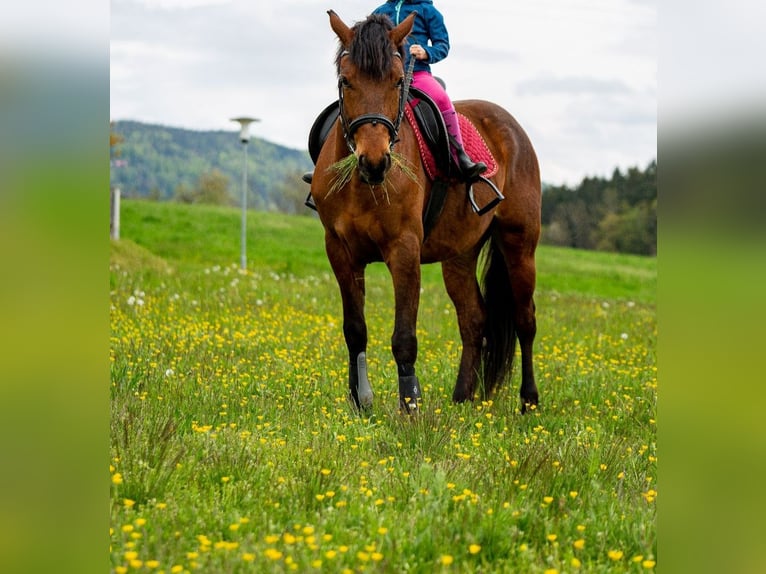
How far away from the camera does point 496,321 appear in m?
7.49

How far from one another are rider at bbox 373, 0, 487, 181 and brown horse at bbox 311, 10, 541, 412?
0.28 metres

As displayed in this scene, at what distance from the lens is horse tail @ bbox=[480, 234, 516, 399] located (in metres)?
7.41

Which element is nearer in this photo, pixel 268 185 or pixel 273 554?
pixel 273 554

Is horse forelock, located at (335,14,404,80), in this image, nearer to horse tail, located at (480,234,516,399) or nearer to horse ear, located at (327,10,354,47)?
horse ear, located at (327,10,354,47)

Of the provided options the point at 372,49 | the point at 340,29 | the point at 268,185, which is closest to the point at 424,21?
the point at 340,29

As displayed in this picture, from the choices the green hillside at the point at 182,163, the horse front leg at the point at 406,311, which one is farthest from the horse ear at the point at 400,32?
the green hillside at the point at 182,163

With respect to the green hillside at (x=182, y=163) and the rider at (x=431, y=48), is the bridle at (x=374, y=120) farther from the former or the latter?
the green hillside at (x=182, y=163)

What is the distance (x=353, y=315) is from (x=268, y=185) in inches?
3960

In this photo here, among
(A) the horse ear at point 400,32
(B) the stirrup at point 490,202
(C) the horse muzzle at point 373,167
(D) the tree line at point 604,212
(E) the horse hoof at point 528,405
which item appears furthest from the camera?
(D) the tree line at point 604,212

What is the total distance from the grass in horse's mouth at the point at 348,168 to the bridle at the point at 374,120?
3.3 inches

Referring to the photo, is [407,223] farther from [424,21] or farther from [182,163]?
[182,163]

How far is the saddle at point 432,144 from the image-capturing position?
631cm

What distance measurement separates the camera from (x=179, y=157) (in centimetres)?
9144

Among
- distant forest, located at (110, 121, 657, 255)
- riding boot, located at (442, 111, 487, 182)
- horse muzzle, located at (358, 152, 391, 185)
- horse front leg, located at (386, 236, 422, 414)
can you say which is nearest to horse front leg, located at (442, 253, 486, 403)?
horse front leg, located at (386, 236, 422, 414)
